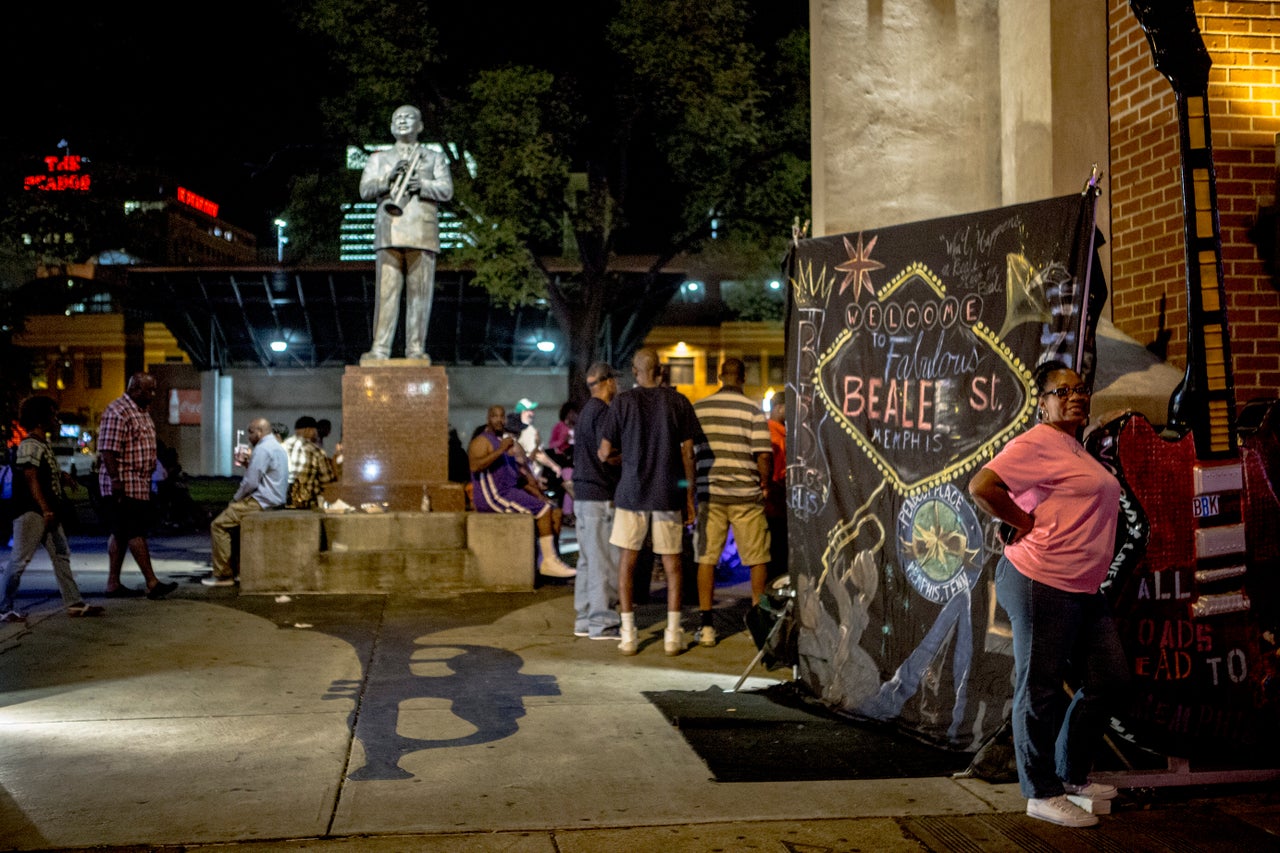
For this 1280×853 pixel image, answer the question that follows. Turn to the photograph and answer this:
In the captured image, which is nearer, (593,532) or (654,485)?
(654,485)

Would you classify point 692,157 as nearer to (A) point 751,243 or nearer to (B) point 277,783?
(A) point 751,243

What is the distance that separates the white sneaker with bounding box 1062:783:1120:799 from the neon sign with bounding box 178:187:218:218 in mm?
70591

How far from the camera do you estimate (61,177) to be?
20.0 metres

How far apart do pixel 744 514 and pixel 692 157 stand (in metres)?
16.3

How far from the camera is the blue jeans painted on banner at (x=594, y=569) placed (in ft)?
29.2

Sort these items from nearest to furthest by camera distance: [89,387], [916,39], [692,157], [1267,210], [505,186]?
[1267,210]
[916,39]
[505,186]
[692,157]
[89,387]

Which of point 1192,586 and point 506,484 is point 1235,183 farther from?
point 506,484

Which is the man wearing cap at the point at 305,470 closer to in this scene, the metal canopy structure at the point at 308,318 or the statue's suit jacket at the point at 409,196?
the statue's suit jacket at the point at 409,196

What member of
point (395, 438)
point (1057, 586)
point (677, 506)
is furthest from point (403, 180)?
point (1057, 586)

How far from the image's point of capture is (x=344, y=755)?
5.61 meters

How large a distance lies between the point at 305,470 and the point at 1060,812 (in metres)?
9.19

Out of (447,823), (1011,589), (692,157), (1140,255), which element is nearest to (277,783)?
(447,823)

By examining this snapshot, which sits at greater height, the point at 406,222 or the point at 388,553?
the point at 406,222

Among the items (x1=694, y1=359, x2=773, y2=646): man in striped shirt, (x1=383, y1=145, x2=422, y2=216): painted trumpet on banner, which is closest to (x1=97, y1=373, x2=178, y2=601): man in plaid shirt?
(x1=383, y1=145, x2=422, y2=216): painted trumpet on banner
